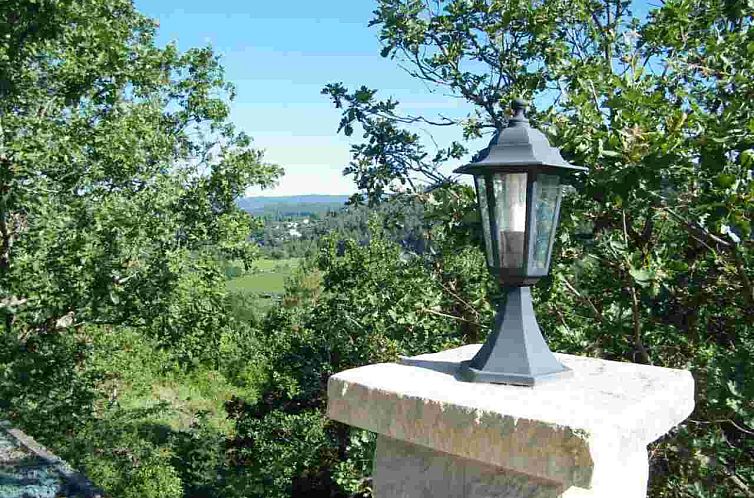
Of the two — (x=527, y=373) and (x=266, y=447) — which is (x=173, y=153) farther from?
(x=527, y=373)

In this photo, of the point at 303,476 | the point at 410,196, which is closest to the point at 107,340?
the point at 303,476

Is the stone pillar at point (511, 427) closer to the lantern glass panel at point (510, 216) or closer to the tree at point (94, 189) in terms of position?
the lantern glass panel at point (510, 216)

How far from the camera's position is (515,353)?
196 centimetres

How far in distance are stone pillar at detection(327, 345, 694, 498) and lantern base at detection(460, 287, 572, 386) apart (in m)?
0.04

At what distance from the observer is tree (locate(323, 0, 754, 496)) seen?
8.71 ft

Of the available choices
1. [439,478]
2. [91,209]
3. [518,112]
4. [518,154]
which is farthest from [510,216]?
[91,209]

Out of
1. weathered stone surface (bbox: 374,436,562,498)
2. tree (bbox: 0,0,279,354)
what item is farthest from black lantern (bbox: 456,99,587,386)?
tree (bbox: 0,0,279,354)

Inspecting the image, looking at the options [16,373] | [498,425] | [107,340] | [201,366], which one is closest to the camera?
[498,425]

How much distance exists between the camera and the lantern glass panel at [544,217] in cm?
196

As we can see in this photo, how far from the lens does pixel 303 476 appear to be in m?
8.75

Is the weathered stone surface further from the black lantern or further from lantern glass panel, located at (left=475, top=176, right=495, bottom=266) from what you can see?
lantern glass panel, located at (left=475, top=176, right=495, bottom=266)

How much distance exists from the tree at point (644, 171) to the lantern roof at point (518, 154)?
738 mm

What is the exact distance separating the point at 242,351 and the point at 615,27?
369 inches

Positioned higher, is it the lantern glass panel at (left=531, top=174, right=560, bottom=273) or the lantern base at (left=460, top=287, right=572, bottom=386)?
the lantern glass panel at (left=531, top=174, right=560, bottom=273)
